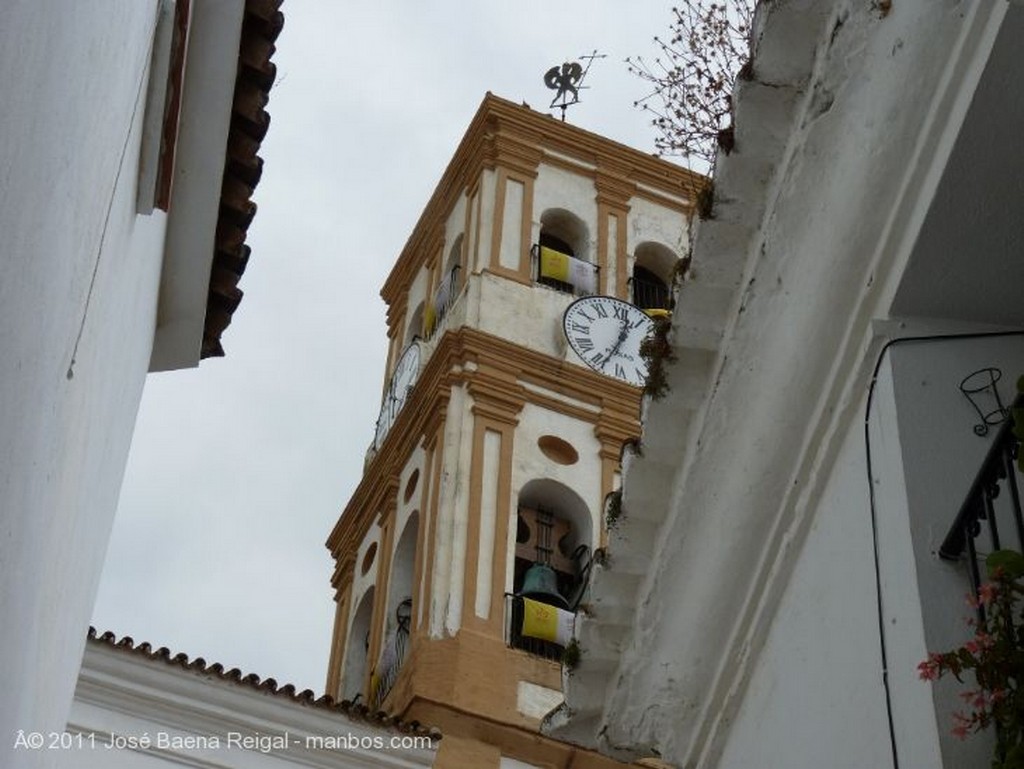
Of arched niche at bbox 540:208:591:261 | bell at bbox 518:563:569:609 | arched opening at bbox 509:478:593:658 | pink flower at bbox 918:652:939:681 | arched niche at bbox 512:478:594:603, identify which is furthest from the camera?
arched niche at bbox 540:208:591:261

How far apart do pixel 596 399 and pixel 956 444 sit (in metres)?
14.5

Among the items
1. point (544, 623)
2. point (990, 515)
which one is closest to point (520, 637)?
point (544, 623)

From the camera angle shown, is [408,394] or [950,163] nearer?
[950,163]


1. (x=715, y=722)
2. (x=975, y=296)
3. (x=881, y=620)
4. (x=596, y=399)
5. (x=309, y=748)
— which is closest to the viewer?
(x=881, y=620)

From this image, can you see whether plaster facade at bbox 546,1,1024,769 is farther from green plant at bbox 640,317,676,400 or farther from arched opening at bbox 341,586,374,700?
arched opening at bbox 341,586,374,700

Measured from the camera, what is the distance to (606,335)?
19844mm

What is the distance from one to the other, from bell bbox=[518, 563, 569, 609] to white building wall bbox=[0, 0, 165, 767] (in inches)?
430

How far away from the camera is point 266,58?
657cm

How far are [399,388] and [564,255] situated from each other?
2.29 meters

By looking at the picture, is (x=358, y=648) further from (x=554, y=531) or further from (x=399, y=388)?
(x=399, y=388)

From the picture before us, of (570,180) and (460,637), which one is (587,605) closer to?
(460,637)

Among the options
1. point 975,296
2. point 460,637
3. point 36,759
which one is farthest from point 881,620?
point 460,637

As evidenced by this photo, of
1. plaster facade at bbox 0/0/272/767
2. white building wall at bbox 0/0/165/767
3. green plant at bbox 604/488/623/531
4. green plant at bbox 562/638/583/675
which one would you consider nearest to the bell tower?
green plant at bbox 562/638/583/675

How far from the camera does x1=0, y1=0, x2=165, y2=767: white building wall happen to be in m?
3.37
